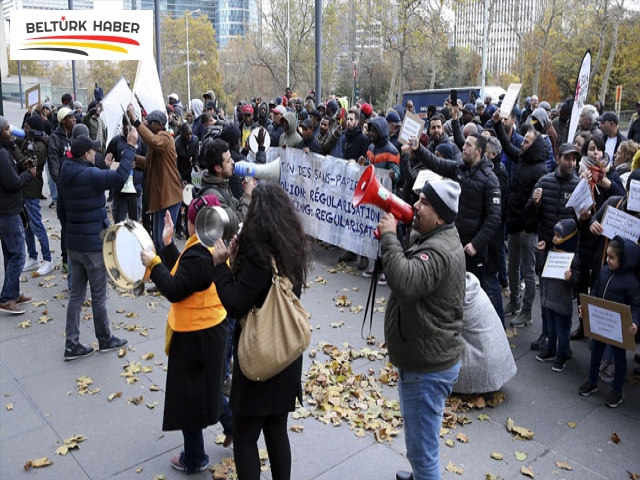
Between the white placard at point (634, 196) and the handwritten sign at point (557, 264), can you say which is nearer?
the white placard at point (634, 196)

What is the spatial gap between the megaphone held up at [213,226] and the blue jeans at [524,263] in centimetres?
461

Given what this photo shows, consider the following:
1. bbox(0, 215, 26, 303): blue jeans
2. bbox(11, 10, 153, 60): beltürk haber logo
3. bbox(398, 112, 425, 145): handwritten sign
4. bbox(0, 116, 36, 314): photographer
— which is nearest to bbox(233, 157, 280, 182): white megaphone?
bbox(398, 112, 425, 145): handwritten sign

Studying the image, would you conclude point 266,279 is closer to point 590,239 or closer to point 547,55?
point 590,239

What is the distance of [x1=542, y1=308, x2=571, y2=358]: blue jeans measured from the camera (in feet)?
18.7

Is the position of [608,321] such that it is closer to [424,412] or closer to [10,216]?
[424,412]

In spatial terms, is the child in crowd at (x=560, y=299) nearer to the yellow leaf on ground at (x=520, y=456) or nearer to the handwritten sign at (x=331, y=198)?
the yellow leaf on ground at (x=520, y=456)

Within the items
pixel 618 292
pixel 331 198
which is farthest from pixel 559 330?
pixel 331 198

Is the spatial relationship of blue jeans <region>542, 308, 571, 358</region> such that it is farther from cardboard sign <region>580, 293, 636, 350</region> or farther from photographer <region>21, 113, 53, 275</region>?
photographer <region>21, 113, 53, 275</region>

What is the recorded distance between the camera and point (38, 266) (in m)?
9.22

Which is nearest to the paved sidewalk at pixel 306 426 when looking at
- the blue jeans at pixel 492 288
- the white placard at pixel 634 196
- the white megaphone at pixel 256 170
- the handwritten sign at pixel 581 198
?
the blue jeans at pixel 492 288

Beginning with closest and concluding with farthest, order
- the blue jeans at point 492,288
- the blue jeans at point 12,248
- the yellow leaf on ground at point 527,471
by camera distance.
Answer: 1. the yellow leaf on ground at point 527,471
2. the blue jeans at point 492,288
3. the blue jeans at point 12,248

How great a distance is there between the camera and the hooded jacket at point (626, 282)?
512 cm

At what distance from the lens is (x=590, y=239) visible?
6.08 m

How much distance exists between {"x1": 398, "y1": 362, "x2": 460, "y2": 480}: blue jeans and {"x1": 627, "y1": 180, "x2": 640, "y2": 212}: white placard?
282 cm
